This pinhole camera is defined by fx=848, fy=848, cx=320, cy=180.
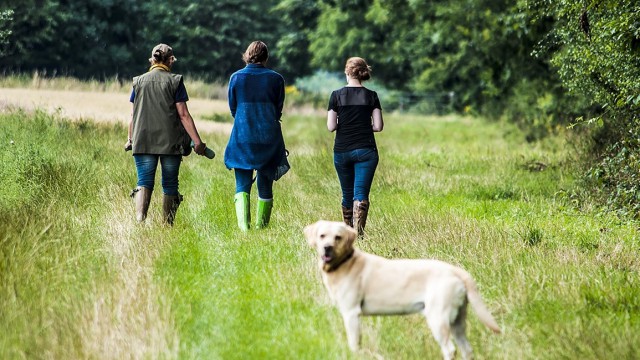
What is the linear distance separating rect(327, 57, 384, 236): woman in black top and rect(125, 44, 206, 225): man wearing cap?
4.53ft

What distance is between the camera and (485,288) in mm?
6074

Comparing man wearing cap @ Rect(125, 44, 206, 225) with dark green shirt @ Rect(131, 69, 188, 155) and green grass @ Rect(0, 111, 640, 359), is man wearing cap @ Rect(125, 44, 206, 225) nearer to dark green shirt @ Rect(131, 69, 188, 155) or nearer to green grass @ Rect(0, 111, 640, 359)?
dark green shirt @ Rect(131, 69, 188, 155)

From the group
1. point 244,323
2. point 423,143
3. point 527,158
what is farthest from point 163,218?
point 423,143

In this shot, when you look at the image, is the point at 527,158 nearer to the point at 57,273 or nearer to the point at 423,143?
the point at 423,143

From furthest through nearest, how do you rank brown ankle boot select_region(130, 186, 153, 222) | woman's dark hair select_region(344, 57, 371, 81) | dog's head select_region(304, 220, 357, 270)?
brown ankle boot select_region(130, 186, 153, 222) < woman's dark hair select_region(344, 57, 371, 81) < dog's head select_region(304, 220, 357, 270)

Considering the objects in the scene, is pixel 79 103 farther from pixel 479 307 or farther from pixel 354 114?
pixel 479 307

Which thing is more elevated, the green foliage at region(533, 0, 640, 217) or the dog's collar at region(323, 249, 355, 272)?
the green foliage at region(533, 0, 640, 217)

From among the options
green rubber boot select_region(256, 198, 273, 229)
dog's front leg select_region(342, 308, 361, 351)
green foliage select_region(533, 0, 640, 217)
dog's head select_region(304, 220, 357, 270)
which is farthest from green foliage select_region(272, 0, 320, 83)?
dog's front leg select_region(342, 308, 361, 351)

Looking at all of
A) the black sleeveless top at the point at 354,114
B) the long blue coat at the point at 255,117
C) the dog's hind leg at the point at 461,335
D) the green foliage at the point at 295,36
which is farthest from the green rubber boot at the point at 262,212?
the green foliage at the point at 295,36

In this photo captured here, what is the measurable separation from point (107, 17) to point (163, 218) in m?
45.4

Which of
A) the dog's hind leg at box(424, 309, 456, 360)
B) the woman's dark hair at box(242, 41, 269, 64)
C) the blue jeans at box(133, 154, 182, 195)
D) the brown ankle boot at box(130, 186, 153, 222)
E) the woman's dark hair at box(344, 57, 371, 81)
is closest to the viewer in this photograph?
the dog's hind leg at box(424, 309, 456, 360)

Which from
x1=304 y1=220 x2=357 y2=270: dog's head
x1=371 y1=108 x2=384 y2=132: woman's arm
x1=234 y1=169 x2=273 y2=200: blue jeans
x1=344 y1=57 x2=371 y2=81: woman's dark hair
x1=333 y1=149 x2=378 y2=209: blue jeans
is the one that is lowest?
x1=234 y1=169 x2=273 y2=200: blue jeans

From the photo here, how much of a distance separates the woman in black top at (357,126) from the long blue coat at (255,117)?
82cm

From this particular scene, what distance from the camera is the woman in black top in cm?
803
